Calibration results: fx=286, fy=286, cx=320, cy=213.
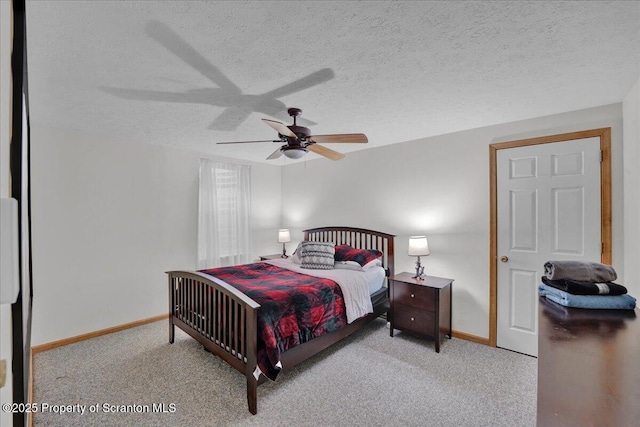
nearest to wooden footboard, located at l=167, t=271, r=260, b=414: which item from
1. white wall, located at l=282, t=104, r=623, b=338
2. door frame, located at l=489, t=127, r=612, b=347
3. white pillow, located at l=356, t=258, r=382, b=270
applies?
white pillow, located at l=356, t=258, r=382, b=270

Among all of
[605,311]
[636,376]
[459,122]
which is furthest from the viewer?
[459,122]

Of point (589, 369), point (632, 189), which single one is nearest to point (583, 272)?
point (589, 369)

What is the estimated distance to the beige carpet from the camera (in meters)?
2.05

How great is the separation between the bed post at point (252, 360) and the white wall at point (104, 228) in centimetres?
240

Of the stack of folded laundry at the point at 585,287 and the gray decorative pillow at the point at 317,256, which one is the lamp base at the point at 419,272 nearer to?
the gray decorative pillow at the point at 317,256

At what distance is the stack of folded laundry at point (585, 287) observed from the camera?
4.60 feet

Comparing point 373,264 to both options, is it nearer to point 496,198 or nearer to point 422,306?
point 422,306

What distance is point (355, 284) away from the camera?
124 inches

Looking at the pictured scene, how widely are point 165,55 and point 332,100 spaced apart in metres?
1.25

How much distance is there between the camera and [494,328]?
10.1ft

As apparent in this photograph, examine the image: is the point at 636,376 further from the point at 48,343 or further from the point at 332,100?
the point at 48,343

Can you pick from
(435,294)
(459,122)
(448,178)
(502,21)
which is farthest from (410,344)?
(502,21)

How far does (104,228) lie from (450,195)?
4168 millimetres

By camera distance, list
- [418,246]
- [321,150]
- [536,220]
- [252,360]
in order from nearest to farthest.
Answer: [252,360]
[321,150]
[536,220]
[418,246]
